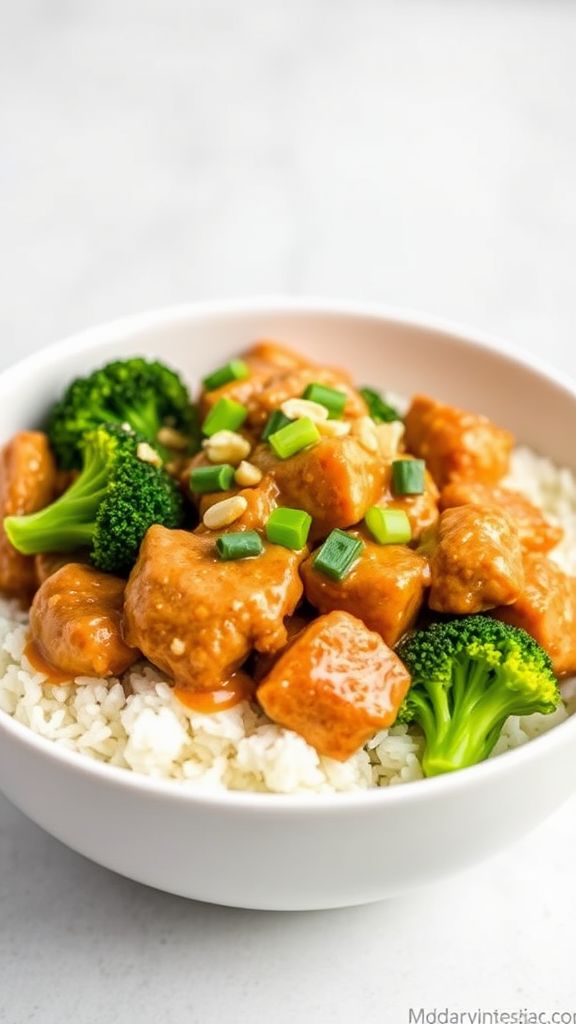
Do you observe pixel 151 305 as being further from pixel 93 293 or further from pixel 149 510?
pixel 149 510

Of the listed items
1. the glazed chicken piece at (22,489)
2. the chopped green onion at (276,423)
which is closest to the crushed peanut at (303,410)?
the chopped green onion at (276,423)

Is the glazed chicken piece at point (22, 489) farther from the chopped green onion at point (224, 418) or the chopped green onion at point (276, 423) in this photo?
the chopped green onion at point (276, 423)

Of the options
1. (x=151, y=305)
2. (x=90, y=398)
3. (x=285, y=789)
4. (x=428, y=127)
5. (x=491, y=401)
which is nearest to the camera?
(x=285, y=789)

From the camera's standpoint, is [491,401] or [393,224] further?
[393,224]

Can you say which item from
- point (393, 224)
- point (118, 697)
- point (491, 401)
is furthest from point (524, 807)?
point (393, 224)

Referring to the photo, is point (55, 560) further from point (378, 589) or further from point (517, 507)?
point (517, 507)

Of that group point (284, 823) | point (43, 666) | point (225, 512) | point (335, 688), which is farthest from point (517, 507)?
point (43, 666)

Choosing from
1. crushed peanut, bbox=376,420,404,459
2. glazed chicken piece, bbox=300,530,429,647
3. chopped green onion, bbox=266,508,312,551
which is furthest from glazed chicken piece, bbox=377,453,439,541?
chopped green onion, bbox=266,508,312,551
